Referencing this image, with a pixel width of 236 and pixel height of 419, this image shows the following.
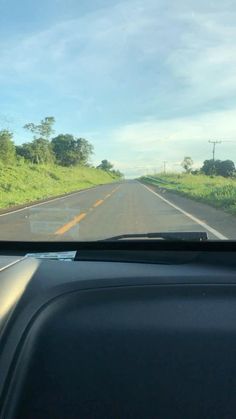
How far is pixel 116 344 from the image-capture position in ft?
8.52

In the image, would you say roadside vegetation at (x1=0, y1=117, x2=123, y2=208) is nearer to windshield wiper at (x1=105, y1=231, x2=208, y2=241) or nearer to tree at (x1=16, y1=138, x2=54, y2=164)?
tree at (x1=16, y1=138, x2=54, y2=164)

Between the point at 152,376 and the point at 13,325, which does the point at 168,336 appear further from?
the point at 13,325

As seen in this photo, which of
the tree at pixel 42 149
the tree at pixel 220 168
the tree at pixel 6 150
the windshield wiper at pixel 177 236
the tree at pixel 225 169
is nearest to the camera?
the windshield wiper at pixel 177 236

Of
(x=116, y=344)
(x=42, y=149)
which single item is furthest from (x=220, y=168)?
(x=116, y=344)

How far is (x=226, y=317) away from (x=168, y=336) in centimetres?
32

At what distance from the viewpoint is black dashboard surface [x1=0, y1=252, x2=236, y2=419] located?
2412mm

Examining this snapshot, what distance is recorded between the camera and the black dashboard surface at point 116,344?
2412 mm

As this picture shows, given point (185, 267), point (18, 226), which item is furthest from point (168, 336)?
point (18, 226)

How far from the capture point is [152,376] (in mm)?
2510

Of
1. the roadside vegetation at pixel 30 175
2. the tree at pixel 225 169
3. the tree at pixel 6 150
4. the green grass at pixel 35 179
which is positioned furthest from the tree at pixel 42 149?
the tree at pixel 225 169

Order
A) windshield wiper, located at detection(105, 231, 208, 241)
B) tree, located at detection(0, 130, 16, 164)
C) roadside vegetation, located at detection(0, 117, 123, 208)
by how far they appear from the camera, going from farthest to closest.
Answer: tree, located at detection(0, 130, 16, 164), roadside vegetation, located at detection(0, 117, 123, 208), windshield wiper, located at detection(105, 231, 208, 241)

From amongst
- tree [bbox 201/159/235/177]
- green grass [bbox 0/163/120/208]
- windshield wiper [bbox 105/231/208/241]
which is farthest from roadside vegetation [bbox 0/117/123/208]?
windshield wiper [bbox 105/231/208/241]

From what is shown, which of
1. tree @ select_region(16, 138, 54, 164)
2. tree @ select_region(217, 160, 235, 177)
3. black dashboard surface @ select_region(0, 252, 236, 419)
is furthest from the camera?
tree @ select_region(217, 160, 235, 177)

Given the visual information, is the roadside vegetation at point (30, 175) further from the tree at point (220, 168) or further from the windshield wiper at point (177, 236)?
the windshield wiper at point (177, 236)
